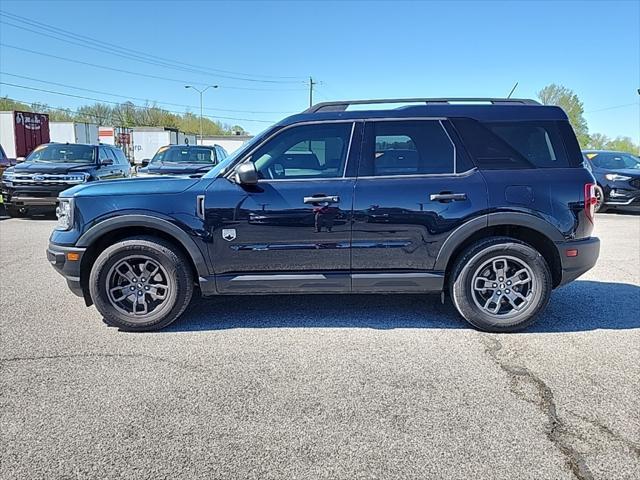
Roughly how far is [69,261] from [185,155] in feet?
31.8

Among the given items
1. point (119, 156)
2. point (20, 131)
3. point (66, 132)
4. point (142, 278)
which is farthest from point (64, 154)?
point (66, 132)

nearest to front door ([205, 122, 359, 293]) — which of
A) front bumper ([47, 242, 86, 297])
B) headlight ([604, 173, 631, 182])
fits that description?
front bumper ([47, 242, 86, 297])

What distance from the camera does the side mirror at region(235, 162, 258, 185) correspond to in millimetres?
4062

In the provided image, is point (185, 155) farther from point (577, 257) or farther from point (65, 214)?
point (577, 257)

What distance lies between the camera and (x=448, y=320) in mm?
4629

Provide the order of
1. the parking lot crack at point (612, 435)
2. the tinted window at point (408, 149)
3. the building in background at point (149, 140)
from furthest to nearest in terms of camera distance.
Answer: the building in background at point (149, 140) → the tinted window at point (408, 149) → the parking lot crack at point (612, 435)

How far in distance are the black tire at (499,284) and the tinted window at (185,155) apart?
1038 cm

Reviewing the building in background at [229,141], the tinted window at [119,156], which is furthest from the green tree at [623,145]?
the tinted window at [119,156]

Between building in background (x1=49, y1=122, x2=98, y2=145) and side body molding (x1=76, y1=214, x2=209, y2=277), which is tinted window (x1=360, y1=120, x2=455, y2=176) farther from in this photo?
building in background (x1=49, y1=122, x2=98, y2=145)

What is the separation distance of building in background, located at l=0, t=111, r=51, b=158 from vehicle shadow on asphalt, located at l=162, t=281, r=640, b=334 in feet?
74.9

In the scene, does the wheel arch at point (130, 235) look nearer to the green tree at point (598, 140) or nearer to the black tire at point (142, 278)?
the black tire at point (142, 278)

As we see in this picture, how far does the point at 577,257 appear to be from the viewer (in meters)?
4.27

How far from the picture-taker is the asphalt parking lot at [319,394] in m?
2.50

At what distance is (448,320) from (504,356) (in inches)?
34.0
